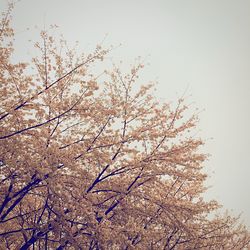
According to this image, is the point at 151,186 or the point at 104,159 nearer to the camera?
the point at 104,159

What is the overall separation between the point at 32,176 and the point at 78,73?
6.27 ft

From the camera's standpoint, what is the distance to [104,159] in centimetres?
436

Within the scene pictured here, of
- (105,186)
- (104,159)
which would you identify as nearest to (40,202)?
(105,186)

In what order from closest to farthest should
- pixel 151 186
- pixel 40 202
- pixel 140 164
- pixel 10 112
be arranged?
pixel 10 112 < pixel 140 164 < pixel 151 186 < pixel 40 202

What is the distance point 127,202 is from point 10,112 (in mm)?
2438

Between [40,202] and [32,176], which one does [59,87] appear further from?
[40,202]

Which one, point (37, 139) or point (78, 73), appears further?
point (78, 73)

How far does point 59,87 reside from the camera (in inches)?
183

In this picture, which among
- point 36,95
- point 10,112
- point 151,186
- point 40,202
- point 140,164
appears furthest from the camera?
point 40,202

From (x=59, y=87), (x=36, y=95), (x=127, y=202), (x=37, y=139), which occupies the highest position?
(x=59, y=87)

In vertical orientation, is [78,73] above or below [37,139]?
above

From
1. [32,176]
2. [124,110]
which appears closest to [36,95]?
[32,176]

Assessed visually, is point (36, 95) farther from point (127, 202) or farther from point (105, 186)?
point (127, 202)

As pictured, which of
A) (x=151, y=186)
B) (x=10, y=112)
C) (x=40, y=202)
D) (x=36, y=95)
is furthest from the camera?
(x=40, y=202)
